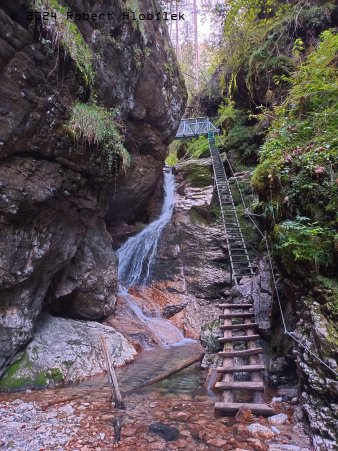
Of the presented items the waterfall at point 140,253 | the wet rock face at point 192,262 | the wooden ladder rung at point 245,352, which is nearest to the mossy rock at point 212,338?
the wooden ladder rung at point 245,352

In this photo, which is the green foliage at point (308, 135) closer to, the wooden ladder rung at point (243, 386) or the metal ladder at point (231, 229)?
the wooden ladder rung at point (243, 386)

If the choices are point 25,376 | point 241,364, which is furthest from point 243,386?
point 25,376

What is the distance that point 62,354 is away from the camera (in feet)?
20.0

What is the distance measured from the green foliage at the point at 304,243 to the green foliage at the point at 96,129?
380cm

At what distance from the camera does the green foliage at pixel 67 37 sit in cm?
530

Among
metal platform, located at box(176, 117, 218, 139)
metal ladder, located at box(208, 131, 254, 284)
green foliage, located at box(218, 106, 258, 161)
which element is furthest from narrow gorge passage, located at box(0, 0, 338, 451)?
metal platform, located at box(176, 117, 218, 139)

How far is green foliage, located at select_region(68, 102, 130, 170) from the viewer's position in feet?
19.4

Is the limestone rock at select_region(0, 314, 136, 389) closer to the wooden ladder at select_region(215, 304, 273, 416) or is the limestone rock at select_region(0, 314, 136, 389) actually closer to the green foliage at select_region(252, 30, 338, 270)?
the wooden ladder at select_region(215, 304, 273, 416)

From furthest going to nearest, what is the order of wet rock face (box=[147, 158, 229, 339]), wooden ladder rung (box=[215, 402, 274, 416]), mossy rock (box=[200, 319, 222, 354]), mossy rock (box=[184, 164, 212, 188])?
1. mossy rock (box=[184, 164, 212, 188])
2. wet rock face (box=[147, 158, 229, 339])
3. mossy rock (box=[200, 319, 222, 354])
4. wooden ladder rung (box=[215, 402, 274, 416])

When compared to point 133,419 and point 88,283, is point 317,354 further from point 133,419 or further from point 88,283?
point 88,283

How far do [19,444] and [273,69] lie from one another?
13022 millimetres

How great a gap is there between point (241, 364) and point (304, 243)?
2459 mm

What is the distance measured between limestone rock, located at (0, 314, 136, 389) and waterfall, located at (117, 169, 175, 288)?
Answer: 12.2 ft

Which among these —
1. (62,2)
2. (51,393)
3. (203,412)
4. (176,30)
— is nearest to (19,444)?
(51,393)
